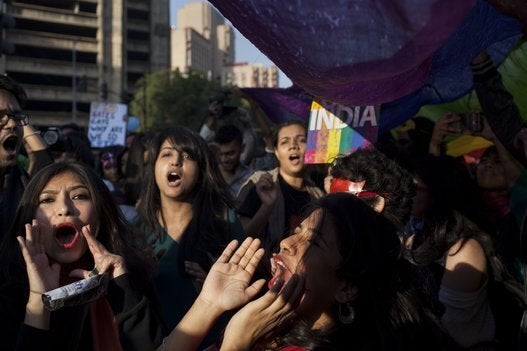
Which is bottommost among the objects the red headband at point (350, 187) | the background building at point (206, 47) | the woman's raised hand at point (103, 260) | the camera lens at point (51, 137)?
the woman's raised hand at point (103, 260)

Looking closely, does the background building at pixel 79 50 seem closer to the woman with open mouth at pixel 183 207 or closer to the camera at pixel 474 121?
the woman with open mouth at pixel 183 207

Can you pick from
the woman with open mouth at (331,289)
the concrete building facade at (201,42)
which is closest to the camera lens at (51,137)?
the woman with open mouth at (331,289)

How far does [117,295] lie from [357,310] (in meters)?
0.84

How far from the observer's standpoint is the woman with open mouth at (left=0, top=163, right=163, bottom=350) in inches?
83.6

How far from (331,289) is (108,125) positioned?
12621mm

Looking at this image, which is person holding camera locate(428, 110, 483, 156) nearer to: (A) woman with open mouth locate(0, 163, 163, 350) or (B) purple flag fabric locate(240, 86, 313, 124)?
(B) purple flag fabric locate(240, 86, 313, 124)

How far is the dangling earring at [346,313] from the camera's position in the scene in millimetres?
2133

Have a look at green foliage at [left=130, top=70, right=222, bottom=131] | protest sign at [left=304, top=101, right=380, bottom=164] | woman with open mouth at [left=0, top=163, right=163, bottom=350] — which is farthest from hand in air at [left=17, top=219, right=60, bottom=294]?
green foliage at [left=130, top=70, right=222, bottom=131]

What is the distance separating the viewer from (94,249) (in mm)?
2430

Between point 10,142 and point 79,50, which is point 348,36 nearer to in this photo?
point 10,142

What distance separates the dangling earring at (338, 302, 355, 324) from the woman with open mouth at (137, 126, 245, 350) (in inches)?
59.2

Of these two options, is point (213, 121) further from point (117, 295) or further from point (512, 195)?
point (117, 295)

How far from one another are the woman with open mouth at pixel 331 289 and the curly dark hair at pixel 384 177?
0.88 m

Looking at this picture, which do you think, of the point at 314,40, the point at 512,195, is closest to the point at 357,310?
the point at 314,40
